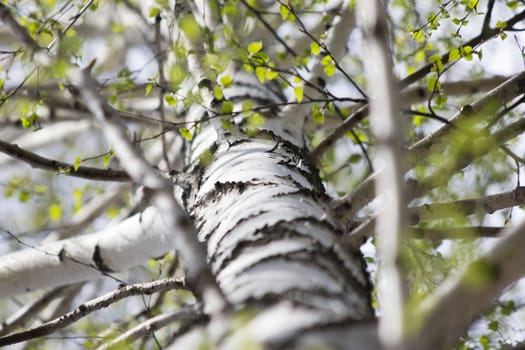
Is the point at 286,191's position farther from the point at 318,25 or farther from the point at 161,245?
the point at 318,25

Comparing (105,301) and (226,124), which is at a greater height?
(226,124)

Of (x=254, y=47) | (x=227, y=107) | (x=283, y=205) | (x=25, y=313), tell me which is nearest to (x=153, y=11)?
(x=254, y=47)

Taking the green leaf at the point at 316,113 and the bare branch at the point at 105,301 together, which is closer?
the bare branch at the point at 105,301

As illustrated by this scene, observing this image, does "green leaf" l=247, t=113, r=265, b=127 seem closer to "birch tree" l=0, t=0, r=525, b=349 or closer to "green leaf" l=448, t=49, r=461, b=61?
"birch tree" l=0, t=0, r=525, b=349

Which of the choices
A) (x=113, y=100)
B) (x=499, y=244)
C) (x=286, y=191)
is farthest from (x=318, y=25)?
(x=499, y=244)

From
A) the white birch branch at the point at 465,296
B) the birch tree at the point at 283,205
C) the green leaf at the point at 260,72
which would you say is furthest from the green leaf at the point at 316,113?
the white birch branch at the point at 465,296

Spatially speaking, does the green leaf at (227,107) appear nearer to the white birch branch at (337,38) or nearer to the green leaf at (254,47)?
the green leaf at (254,47)

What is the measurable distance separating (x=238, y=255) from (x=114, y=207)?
247 centimetres

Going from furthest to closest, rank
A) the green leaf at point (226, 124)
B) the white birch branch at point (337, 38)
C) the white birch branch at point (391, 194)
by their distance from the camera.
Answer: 1. the white birch branch at point (337, 38)
2. the green leaf at point (226, 124)
3. the white birch branch at point (391, 194)

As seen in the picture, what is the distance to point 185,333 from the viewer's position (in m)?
0.97

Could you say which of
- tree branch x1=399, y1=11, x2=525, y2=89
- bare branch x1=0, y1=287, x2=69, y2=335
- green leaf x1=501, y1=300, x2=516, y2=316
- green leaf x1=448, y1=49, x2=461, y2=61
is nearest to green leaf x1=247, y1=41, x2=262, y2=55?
tree branch x1=399, y1=11, x2=525, y2=89

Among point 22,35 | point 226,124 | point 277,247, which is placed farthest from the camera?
point 226,124

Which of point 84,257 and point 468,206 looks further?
point 84,257

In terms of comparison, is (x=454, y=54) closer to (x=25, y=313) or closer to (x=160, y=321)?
(x=160, y=321)
